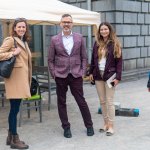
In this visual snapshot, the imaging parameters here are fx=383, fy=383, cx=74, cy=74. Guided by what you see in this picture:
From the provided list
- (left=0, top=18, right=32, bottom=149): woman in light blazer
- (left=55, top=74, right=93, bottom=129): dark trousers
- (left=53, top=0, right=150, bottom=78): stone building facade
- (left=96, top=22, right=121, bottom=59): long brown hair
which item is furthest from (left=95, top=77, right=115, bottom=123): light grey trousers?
(left=53, top=0, right=150, bottom=78): stone building facade

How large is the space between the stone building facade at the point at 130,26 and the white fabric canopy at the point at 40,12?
17.0 ft

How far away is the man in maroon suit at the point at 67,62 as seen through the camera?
5777 mm

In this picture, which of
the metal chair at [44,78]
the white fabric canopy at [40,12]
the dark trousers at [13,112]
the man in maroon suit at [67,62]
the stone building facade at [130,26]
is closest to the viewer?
the dark trousers at [13,112]

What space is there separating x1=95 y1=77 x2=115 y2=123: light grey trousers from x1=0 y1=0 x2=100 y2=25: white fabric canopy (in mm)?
1561

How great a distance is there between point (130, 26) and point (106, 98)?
25.2 ft

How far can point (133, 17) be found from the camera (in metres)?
13.3

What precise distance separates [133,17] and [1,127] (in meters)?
8.11

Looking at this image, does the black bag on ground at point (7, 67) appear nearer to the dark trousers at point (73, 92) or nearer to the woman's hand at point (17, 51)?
the woman's hand at point (17, 51)

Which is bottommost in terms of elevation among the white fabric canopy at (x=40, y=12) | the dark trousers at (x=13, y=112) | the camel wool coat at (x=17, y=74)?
the dark trousers at (x=13, y=112)

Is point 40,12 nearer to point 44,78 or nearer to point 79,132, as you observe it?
point 44,78

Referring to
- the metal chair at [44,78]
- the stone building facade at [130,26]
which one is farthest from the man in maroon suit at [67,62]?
the stone building facade at [130,26]

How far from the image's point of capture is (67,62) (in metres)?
5.77

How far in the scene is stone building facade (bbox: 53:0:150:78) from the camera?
41.4ft

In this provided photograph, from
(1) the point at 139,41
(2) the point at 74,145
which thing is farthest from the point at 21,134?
(1) the point at 139,41
